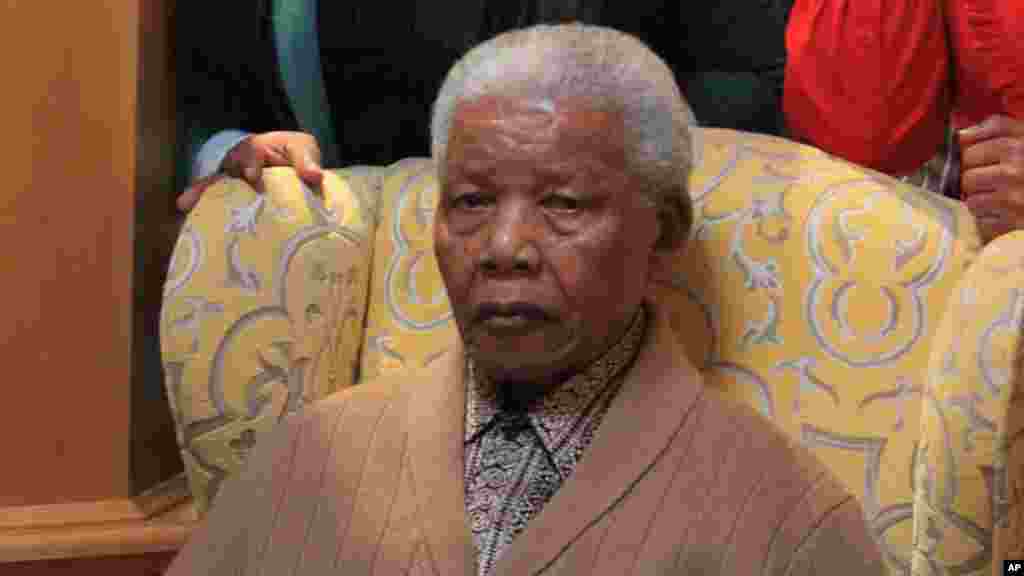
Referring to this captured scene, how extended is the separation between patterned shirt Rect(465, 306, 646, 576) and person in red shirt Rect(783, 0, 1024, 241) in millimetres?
370

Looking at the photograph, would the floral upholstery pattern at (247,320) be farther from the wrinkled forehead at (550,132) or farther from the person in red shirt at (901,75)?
the person in red shirt at (901,75)

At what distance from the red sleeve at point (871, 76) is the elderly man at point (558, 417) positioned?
0.93 feet

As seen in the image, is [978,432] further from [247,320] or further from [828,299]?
[247,320]

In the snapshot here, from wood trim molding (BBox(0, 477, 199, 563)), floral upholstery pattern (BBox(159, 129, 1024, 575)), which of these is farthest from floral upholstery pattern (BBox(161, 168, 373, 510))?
wood trim molding (BBox(0, 477, 199, 563))

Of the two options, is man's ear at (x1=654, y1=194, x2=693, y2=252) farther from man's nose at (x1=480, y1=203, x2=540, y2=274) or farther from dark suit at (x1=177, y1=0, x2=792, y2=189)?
dark suit at (x1=177, y1=0, x2=792, y2=189)

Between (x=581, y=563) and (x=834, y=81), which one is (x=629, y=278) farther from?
(x=834, y=81)

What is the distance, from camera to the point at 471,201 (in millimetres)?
1217

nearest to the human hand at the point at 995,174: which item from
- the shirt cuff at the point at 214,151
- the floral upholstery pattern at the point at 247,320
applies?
the floral upholstery pattern at the point at 247,320

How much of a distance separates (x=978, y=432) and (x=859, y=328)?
196 mm

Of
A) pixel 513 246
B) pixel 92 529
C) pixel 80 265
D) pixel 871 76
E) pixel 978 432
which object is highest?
pixel 871 76

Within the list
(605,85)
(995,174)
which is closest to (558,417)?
(605,85)

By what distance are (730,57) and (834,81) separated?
0.16 meters

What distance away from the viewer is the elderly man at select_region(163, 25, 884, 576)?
1.15 metres

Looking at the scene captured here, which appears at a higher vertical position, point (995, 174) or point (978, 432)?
point (995, 174)
